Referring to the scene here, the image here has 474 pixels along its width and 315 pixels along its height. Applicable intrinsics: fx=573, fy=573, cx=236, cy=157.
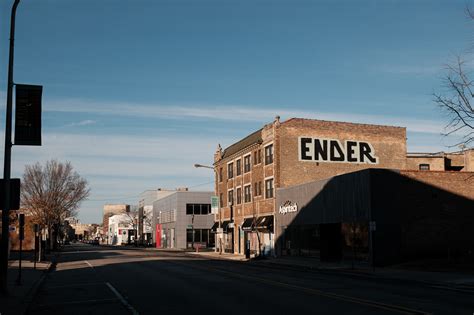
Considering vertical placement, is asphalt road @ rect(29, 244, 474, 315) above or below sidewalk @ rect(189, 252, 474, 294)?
above

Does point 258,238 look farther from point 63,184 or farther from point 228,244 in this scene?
point 63,184

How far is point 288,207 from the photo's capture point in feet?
165

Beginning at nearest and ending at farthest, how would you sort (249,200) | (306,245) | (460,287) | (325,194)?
(460,287) < (325,194) < (306,245) < (249,200)

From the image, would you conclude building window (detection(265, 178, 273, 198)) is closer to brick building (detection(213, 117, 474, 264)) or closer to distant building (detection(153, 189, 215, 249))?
brick building (detection(213, 117, 474, 264))

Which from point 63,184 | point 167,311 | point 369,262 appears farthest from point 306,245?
point 63,184

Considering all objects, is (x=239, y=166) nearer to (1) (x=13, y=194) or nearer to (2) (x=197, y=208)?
(2) (x=197, y=208)

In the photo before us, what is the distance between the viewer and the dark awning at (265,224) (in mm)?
53719

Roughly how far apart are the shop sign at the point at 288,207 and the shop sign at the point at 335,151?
17.1 ft

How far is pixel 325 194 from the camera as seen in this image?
4269cm

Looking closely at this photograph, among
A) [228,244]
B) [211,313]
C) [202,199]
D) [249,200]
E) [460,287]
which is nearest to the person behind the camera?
[211,313]

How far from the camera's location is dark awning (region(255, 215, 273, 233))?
5372 centimetres

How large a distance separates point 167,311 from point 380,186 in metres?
24.4

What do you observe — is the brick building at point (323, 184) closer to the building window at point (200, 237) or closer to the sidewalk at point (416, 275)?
the sidewalk at point (416, 275)

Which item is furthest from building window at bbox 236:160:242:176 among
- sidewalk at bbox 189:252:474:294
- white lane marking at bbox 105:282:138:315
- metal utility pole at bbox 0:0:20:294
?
metal utility pole at bbox 0:0:20:294
